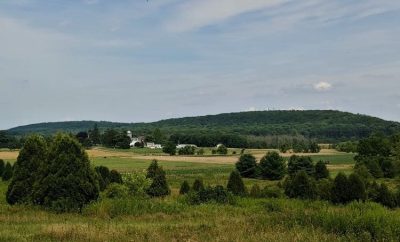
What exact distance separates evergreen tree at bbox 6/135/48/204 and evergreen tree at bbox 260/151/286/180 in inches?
1944

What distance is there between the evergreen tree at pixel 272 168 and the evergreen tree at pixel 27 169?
49.4 metres

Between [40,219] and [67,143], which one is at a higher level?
[67,143]

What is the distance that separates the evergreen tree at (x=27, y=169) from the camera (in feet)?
74.7

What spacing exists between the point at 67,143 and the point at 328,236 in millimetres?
13194

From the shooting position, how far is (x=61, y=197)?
19.5 m

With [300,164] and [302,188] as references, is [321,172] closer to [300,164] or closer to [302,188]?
[300,164]

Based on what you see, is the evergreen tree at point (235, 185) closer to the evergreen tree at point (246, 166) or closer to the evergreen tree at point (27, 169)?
the evergreen tree at point (27, 169)

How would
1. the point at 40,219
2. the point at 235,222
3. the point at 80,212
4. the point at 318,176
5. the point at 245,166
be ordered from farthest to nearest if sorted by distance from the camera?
the point at 245,166 → the point at 318,176 → the point at 80,212 → the point at 40,219 → the point at 235,222

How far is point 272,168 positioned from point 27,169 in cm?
5058

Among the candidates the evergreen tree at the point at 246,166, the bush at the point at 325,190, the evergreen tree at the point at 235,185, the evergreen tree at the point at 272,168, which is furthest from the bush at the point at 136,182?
the evergreen tree at the point at 246,166

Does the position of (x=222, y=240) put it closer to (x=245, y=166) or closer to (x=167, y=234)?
(x=167, y=234)

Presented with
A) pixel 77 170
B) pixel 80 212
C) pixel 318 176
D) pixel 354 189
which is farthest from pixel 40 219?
pixel 318 176

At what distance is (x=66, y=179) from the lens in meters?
19.9

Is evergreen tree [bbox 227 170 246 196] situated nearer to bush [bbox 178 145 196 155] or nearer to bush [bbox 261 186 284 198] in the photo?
bush [bbox 261 186 284 198]
